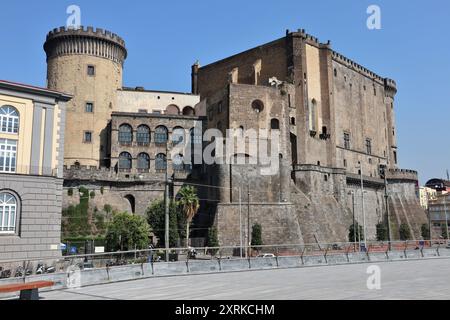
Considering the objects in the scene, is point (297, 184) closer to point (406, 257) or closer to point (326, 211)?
point (326, 211)

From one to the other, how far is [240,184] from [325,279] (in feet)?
102

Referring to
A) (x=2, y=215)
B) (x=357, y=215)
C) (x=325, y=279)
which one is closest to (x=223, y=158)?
(x=357, y=215)

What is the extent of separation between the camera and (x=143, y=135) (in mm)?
54344

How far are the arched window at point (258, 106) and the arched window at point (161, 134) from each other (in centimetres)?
1123

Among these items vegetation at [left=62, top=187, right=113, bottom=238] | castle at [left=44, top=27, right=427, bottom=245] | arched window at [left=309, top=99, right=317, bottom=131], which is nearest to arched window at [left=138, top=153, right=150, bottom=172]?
castle at [left=44, top=27, right=427, bottom=245]

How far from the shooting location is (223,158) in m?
48.3

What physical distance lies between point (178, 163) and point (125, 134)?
713 cm

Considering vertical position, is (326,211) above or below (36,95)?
below

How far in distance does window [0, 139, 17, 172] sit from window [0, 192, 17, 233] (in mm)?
1559

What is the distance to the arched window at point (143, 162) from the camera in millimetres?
53500

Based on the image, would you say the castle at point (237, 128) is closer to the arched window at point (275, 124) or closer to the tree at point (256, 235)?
the arched window at point (275, 124)

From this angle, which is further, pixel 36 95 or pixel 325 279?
pixel 36 95

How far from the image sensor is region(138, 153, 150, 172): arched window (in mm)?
53500

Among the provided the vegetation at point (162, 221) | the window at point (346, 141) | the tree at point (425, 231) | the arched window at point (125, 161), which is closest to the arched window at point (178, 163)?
the arched window at point (125, 161)
